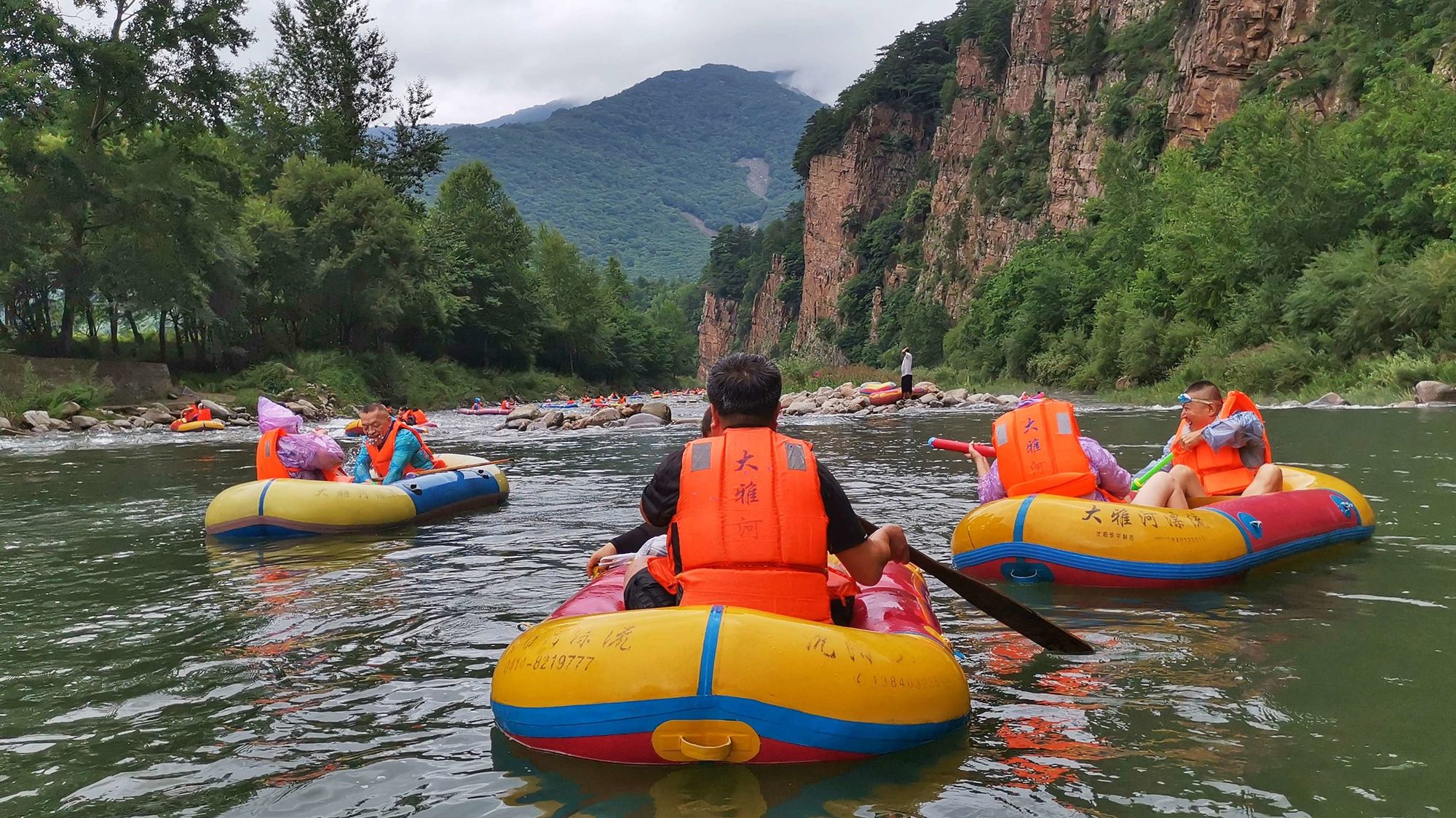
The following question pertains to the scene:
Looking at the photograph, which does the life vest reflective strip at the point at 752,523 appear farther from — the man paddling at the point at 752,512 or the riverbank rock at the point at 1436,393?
the riverbank rock at the point at 1436,393

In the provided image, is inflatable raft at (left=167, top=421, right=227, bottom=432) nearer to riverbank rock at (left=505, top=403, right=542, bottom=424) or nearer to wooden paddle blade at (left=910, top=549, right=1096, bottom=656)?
riverbank rock at (left=505, top=403, right=542, bottom=424)

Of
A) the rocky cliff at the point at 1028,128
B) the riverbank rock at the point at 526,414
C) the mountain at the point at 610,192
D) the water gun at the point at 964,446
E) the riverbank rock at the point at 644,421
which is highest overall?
the mountain at the point at 610,192

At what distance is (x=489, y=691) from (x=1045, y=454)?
367cm

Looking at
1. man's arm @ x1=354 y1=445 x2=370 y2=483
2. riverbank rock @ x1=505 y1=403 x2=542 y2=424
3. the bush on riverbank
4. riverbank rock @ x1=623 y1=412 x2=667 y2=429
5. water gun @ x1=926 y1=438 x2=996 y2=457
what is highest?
the bush on riverbank

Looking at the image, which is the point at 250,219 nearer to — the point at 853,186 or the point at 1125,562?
the point at 1125,562

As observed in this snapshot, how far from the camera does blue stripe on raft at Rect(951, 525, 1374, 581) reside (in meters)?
5.58

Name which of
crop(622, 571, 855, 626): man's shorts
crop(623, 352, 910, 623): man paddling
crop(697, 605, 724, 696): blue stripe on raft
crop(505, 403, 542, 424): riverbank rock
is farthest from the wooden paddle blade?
crop(505, 403, 542, 424): riverbank rock

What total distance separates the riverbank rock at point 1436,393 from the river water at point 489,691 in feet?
30.9

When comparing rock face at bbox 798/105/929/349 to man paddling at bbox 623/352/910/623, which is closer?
man paddling at bbox 623/352/910/623

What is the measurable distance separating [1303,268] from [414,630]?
21858mm

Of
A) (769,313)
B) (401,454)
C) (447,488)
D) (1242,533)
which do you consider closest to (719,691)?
(1242,533)

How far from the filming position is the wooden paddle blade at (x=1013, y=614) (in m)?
4.43

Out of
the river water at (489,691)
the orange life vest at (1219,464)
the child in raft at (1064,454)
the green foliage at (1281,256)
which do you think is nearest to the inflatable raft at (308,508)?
the river water at (489,691)

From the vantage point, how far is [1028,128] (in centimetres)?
4675
